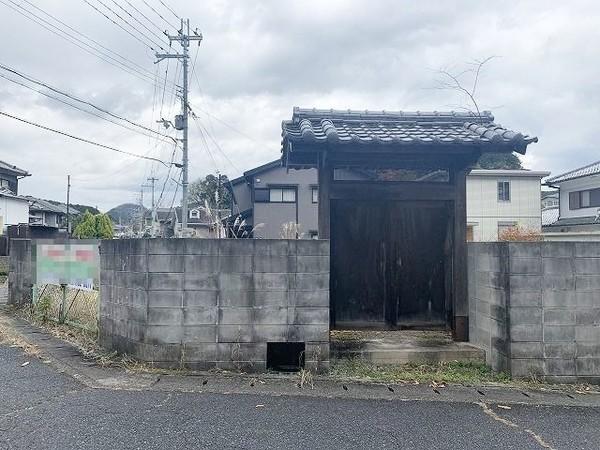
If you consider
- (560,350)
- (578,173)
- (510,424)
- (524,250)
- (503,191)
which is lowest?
(510,424)

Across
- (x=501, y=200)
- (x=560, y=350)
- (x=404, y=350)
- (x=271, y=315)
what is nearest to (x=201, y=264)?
(x=271, y=315)

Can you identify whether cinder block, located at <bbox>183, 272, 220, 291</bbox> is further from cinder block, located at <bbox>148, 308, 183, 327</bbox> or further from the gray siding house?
the gray siding house

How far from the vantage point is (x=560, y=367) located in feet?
14.5

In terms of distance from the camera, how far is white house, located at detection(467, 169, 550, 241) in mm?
25031

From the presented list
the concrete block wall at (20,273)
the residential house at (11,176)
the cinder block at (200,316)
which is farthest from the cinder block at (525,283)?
the residential house at (11,176)

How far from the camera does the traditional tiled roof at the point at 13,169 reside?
93.7 feet

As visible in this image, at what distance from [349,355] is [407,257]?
151 centimetres

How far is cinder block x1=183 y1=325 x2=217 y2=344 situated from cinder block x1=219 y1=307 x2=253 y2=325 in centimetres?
13

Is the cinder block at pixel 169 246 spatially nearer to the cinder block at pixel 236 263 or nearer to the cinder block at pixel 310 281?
the cinder block at pixel 236 263

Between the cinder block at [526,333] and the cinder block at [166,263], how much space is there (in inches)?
132

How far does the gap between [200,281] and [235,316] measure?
50cm

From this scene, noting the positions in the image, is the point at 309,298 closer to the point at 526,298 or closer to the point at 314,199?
the point at 526,298

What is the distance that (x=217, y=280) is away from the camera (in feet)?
15.2

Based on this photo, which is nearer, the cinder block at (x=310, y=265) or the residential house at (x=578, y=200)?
the cinder block at (x=310, y=265)
